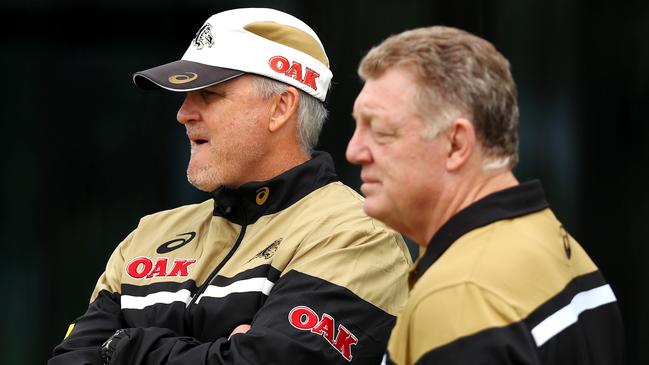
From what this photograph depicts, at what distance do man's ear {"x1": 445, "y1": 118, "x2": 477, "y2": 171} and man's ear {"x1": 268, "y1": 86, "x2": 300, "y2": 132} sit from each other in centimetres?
110

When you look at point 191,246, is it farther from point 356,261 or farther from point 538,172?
point 538,172

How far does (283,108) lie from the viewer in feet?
10.6

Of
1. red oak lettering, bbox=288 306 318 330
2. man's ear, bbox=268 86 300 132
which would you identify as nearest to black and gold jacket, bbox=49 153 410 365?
red oak lettering, bbox=288 306 318 330

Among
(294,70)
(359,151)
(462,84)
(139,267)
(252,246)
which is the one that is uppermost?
(462,84)

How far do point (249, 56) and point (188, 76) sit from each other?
0.54ft

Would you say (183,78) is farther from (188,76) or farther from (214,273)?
(214,273)

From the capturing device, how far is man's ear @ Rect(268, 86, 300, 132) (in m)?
3.21

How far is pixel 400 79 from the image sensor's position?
2189mm

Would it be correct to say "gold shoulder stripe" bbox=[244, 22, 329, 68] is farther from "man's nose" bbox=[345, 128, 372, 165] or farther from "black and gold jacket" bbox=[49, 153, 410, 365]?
"man's nose" bbox=[345, 128, 372, 165]

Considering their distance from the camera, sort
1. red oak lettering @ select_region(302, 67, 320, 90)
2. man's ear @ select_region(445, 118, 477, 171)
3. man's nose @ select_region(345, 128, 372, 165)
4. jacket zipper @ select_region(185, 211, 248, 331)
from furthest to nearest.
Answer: red oak lettering @ select_region(302, 67, 320, 90) → jacket zipper @ select_region(185, 211, 248, 331) → man's nose @ select_region(345, 128, 372, 165) → man's ear @ select_region(445, 118, 477, 171)

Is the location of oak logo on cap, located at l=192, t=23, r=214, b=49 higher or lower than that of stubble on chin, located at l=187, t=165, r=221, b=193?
higher

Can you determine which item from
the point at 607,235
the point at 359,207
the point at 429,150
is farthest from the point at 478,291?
the point at 607,235

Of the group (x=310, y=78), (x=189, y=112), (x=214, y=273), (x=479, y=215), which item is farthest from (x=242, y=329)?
(x=479, y=215)

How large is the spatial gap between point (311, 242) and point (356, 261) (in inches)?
4.6
